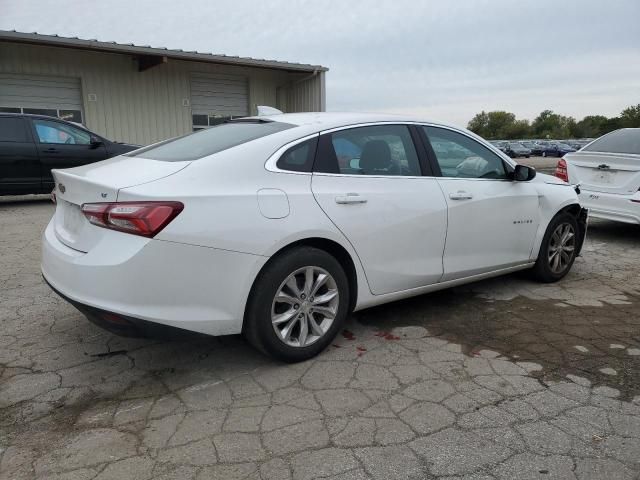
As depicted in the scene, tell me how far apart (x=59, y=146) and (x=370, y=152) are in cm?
770

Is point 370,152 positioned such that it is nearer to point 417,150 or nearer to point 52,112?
point 417,150

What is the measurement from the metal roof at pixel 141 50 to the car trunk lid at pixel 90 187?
10714mm

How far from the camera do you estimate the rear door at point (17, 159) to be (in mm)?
8781

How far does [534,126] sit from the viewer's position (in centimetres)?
11881

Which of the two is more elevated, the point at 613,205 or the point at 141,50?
the point at 141,50

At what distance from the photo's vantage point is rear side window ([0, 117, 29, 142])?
29.0 feet

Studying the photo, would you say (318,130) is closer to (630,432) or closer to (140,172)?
(140,172)

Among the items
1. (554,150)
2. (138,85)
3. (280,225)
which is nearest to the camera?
(280,225)

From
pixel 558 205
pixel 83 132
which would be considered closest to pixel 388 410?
pixel 558 205

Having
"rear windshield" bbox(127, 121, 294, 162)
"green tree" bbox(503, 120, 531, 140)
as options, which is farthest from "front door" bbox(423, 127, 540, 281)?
"green tree" bbox(503, 120, 531, 140)

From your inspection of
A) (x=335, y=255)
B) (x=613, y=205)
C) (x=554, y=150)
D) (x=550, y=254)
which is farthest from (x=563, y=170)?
(x=554, y=150)

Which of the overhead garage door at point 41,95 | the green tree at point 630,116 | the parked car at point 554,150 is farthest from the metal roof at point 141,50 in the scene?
the green tree at point 630,116

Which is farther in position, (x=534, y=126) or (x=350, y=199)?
(x=534, y=126)

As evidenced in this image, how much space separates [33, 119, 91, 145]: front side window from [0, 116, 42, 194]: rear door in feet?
0.66
